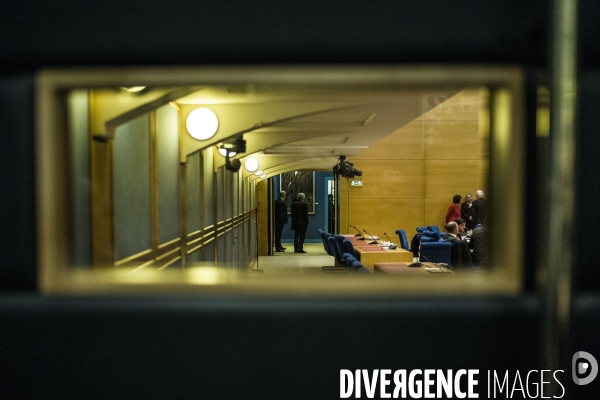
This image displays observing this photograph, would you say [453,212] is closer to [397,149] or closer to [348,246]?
[397,149]

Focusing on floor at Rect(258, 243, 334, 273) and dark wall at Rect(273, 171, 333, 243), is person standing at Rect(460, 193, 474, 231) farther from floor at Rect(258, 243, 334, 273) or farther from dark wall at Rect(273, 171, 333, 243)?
dark wall at Rect(273, 171, 333, 243)

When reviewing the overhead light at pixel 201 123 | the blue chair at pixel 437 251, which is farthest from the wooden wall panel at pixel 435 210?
the overhead light at pixel 201 123

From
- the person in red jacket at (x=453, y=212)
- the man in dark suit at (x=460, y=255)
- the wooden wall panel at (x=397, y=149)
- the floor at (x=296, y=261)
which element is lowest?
the floor at (x=296, y=261)

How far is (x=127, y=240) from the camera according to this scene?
3033mm

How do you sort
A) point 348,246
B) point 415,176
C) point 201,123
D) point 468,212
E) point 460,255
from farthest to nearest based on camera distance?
1. point 415,176
2. point 468,212
3. point 348,246
4. point 460,255
5. point 201,123

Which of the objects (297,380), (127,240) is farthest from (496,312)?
(127,240)

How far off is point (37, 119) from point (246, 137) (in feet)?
14.1

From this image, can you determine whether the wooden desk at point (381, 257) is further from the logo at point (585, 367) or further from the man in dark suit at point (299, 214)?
the man in dark suit at point (299, 214)

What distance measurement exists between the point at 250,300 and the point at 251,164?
23.1 feet

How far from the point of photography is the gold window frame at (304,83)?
1.73 m

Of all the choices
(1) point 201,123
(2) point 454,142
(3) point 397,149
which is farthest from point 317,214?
(1) point 201,123

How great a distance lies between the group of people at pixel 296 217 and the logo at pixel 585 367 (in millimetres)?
11290

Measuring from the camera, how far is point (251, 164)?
8.73 meters

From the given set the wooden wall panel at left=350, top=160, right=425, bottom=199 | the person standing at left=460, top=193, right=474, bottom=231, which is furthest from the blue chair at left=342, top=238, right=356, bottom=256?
the wooden wall panel at left=350, top=160, right=425, bottom=199
